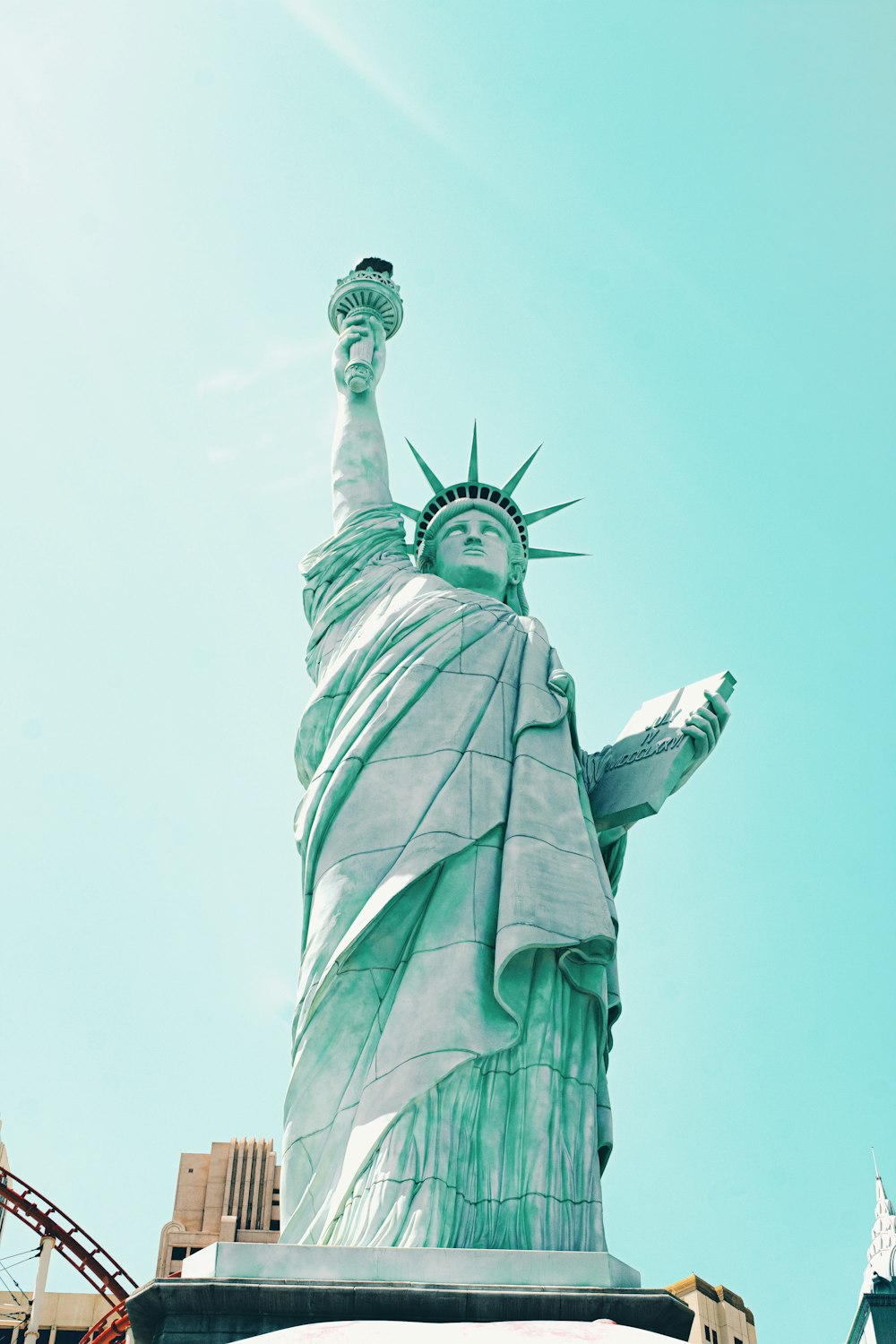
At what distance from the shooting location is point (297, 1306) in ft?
21.0

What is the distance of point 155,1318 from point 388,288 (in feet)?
29.9

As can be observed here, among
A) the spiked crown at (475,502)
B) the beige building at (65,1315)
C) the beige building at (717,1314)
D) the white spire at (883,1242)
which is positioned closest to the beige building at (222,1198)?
the beige building at (65,1315)

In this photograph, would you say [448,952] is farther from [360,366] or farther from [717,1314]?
[717,1314]

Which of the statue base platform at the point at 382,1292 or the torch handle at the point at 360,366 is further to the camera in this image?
the torch handle at the point at 360,366

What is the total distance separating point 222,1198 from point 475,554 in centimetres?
2439

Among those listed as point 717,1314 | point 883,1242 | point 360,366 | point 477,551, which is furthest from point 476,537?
point 717,1314

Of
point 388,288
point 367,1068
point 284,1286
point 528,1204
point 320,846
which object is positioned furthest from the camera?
point 388,288

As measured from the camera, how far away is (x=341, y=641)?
10.5m

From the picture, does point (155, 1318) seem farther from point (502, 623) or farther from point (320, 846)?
point (502, 623)

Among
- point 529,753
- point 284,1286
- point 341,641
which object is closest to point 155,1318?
point 284,1286

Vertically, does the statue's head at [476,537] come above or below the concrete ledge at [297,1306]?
above

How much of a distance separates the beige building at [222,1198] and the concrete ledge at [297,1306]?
2518cm

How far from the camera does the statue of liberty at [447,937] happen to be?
24.8ft

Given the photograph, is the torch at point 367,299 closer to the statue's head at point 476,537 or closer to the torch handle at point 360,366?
the torch handle at point 360,366
